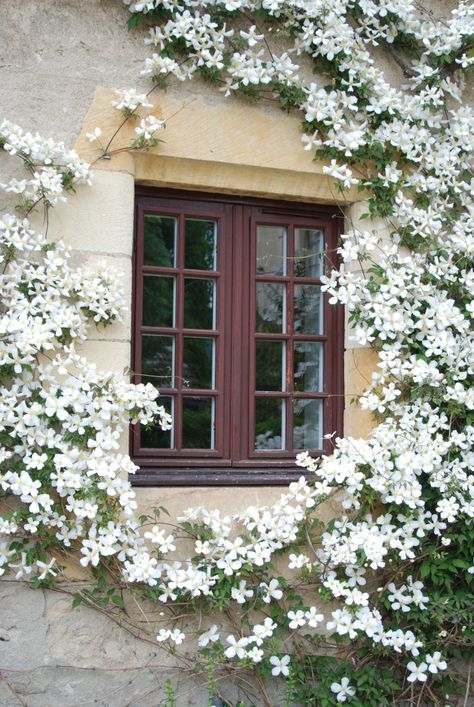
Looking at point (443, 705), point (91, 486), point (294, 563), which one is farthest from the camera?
point (443, 705)

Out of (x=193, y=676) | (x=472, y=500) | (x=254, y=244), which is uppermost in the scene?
(x=254, y=244)

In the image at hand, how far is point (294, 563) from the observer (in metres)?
3.23

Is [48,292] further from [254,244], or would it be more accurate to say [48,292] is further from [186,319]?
[254,244]

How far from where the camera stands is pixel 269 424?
144 inches

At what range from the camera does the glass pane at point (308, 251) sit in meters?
3.78

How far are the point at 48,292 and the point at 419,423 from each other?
5.59ft

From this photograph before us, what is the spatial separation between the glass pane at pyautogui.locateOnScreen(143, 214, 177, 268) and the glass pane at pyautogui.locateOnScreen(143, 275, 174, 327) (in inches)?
3.0

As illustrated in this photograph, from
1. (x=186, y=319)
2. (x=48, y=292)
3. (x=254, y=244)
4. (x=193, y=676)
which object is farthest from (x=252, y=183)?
(x=193, y=676)

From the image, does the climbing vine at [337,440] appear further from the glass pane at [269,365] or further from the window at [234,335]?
the glass pane at [269,365]

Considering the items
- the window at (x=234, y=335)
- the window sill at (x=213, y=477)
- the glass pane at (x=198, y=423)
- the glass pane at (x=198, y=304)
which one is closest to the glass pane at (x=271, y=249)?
the window at (x=234, y=335)

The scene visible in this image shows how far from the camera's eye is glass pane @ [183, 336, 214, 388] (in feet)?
11.6

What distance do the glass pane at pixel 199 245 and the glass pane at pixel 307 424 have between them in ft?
2.59

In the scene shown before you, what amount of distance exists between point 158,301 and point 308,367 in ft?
2.62

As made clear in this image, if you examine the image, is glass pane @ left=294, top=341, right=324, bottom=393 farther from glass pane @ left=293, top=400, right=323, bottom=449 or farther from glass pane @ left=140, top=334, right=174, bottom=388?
glass pane @ left=140, top=334, right=174, bottom=388
